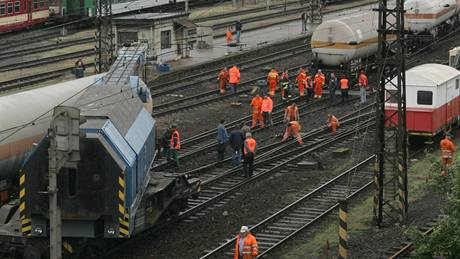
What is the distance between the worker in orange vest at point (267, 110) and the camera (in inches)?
1426

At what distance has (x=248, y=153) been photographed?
2905cm

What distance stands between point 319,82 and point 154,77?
8.53m

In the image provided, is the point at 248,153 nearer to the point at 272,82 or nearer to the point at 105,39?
the point at 272,82

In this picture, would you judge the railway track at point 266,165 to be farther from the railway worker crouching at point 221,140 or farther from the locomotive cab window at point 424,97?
the locomotive cab window at point 424,97

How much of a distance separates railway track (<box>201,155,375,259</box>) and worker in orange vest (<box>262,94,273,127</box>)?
5850mm

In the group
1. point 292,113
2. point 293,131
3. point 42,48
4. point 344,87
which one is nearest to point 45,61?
point 42,48

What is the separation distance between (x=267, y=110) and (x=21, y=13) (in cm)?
2550

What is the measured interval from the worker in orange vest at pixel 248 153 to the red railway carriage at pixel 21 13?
29624 mm

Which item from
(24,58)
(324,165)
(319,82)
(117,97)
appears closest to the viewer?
(117,97)

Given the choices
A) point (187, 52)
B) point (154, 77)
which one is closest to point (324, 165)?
point (154, 77)

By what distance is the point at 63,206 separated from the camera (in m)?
20.7

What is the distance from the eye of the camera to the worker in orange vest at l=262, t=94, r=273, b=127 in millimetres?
36219

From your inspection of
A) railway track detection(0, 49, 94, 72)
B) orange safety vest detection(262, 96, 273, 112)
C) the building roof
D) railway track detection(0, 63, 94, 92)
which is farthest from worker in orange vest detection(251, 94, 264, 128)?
the building roof

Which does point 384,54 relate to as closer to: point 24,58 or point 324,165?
point 324,165
